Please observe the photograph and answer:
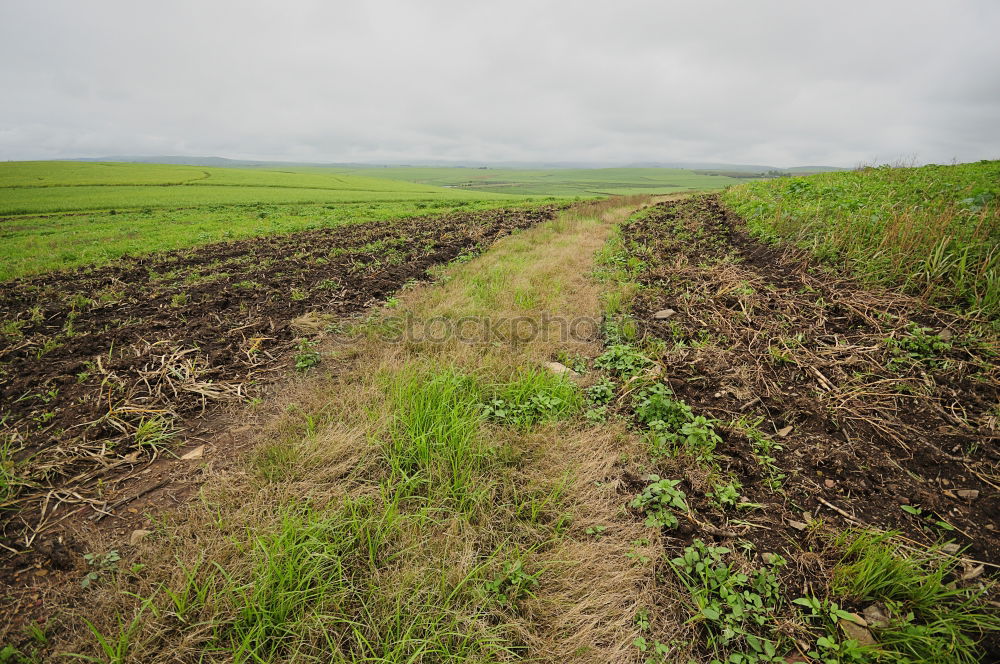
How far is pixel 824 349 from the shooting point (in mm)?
4246

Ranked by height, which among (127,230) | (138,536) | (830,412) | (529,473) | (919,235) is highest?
(919,235)

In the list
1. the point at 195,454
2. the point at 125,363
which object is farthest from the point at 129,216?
the point at 195,454

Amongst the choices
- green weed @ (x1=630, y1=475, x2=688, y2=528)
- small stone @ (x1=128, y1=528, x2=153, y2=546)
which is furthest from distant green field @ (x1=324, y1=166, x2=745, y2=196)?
small stone @ (x1=128, y1=528, x2=153, y2=546)

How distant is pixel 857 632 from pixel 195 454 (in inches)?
182

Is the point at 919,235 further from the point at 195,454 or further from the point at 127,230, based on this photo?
the point at 127,230

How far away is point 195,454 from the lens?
3213mm

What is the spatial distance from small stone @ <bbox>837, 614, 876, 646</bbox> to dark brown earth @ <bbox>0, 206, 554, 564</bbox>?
4.42m

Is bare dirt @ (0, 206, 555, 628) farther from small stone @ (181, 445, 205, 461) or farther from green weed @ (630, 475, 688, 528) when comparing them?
green weed @ (630, 475, 688, 528)

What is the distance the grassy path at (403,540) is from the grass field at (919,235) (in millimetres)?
4747

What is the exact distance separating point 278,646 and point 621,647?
169 centimetres

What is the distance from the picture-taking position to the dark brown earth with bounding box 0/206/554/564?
281 cm

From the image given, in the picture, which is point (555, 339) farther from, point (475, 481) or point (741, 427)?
point (475, 481)

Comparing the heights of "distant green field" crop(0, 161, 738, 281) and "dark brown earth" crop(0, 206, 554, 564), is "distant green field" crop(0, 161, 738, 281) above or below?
above

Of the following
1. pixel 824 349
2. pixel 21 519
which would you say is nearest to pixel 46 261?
pixel 21 519
